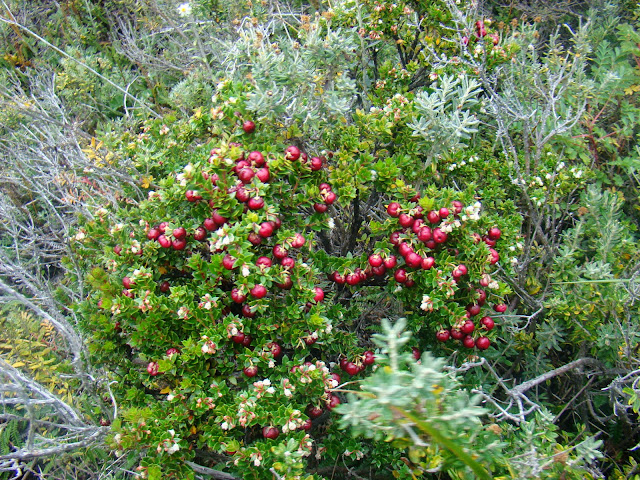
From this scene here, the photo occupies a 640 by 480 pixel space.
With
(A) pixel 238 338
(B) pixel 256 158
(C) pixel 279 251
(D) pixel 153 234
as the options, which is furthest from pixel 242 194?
(A) pixel 238 338

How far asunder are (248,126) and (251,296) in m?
0.78

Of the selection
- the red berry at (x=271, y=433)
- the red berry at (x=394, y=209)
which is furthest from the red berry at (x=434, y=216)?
the red berry at (x=271, y=433)

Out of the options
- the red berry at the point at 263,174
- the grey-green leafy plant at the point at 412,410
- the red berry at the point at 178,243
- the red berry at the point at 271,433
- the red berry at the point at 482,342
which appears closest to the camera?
the grey-green leafy plant at the point at 412,410

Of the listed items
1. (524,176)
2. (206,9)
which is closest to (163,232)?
(524,176)

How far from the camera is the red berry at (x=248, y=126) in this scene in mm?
2338

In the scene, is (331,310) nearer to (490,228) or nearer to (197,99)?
(490,228)

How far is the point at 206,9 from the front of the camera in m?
3.89

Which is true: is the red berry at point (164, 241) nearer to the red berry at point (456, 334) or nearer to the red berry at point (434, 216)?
the red berry at point (434, 216)

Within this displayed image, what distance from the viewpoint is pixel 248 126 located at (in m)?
2.34

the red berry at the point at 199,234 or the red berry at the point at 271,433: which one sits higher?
the red berry at the point at 199,234

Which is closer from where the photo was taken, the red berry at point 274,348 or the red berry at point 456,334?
the red berry at point 274,348

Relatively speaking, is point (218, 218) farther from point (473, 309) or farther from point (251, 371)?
point (473, 309)

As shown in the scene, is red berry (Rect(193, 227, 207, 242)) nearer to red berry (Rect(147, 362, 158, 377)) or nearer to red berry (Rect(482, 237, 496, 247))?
red berry (Rect(147, 362, 158, 377))

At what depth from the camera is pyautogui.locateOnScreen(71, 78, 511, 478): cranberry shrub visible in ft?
6.77
